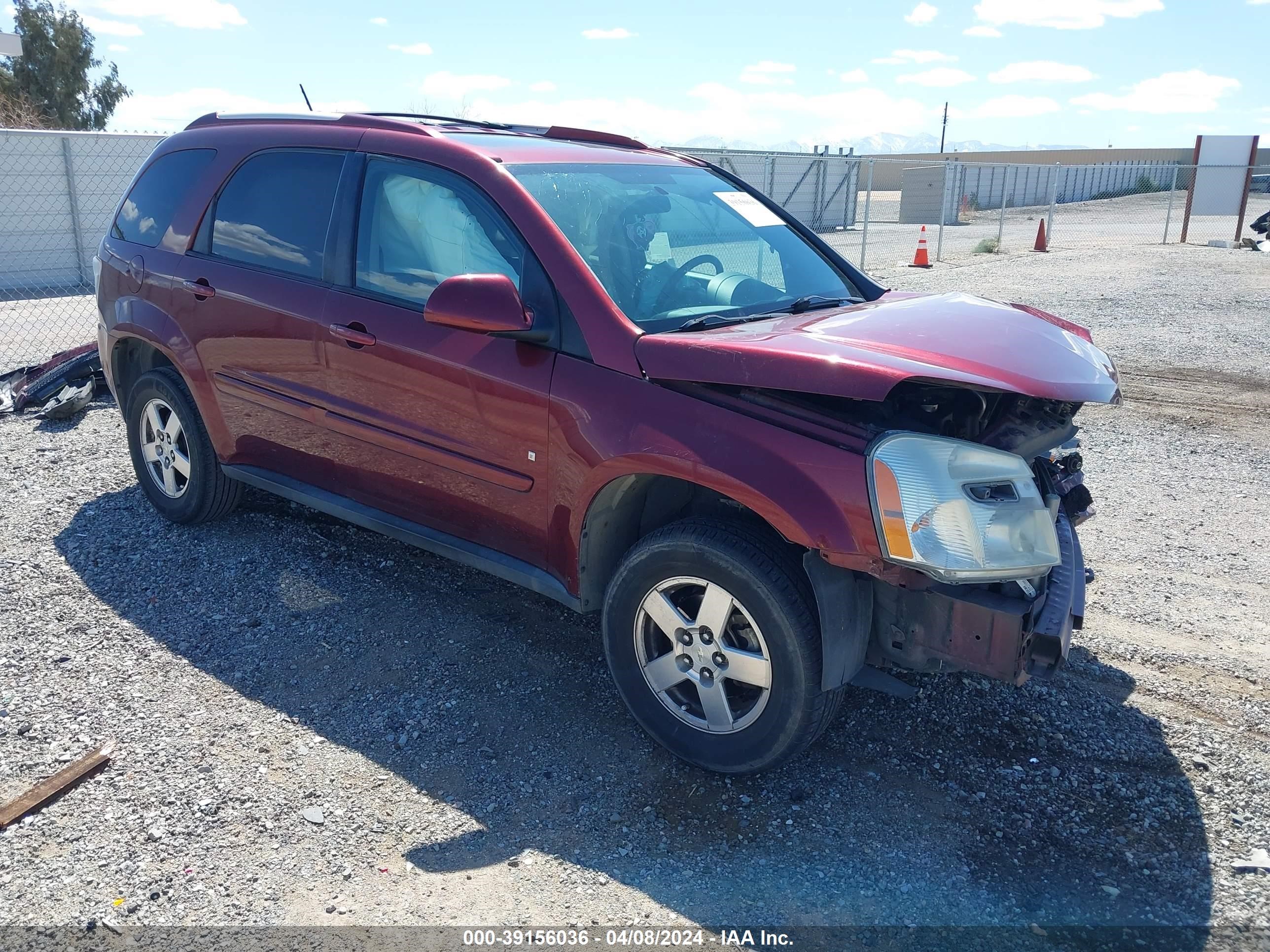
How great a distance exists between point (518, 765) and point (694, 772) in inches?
23.5

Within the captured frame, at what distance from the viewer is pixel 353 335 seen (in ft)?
13.2

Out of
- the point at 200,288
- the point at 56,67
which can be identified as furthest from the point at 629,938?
the point at 56,67

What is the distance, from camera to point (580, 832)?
311 centimetres

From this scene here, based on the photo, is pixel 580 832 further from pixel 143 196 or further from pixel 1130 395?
pixel 1130 395

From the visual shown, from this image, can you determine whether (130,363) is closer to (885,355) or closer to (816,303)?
(816,303)

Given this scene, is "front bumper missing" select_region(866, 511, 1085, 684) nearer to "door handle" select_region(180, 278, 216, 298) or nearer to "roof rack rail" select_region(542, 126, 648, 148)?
"roof rack rail" select_region(542, 126, 648, 148)

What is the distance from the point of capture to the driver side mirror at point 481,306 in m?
3.38

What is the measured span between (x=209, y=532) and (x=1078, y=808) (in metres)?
4.20

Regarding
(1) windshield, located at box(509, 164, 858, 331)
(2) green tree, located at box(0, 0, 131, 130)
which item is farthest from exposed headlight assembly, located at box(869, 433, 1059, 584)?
(2) green tree, located at box(0, 0, 131, 130)

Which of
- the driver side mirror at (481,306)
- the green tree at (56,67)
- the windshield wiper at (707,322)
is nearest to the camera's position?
the driver side mirror at (481,306)

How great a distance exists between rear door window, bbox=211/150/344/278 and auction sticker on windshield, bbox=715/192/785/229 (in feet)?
5.43

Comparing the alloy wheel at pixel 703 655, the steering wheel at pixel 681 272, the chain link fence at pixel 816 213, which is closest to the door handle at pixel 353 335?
the steering wheel at pixel 681 272

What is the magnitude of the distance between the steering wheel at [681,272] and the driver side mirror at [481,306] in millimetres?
482

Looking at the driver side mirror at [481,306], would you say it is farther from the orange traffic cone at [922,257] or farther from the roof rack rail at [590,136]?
the orange traffic cone at [922,257]
